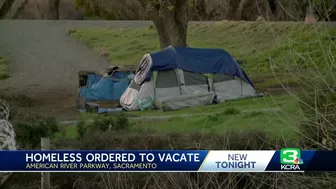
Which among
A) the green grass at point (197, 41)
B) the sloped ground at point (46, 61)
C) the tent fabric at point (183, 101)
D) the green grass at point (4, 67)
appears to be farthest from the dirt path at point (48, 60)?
the tent fabric at point (183, 101)

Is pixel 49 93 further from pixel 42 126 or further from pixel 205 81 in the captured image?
pixel 42 126

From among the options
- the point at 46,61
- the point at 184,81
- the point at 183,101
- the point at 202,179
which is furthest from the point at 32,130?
the point at 46,61

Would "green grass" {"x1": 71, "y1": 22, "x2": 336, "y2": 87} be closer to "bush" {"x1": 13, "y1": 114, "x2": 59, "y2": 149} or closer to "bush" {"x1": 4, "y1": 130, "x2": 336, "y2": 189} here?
"bush" {"x1": 13, "y1": 114, "x2": 59, "y2": 149}

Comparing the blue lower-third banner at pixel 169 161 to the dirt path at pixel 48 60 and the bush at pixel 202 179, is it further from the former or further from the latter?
the dirt path at pixel 48 60

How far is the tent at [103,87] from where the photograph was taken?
25.1 meters

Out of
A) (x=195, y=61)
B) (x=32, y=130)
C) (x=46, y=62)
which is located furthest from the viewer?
(x=46, y=62)

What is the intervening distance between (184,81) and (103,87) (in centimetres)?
285

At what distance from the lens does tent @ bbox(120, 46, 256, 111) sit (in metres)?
24.3

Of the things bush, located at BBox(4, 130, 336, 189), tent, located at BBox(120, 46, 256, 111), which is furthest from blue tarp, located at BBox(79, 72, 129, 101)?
bush, located at BBox(4, 130, 336, 189)

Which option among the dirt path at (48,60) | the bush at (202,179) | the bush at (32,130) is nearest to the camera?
the bush at (202,179)

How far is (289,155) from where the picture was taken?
525 centimetres

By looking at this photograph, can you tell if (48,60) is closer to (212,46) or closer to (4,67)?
(4,67)

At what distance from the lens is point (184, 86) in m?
25.1

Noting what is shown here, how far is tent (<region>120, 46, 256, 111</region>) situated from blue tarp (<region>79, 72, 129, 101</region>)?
79 cm
